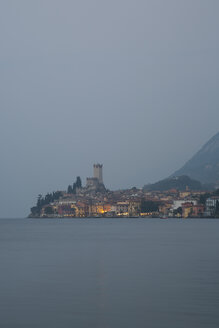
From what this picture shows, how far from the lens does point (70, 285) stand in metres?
27.6

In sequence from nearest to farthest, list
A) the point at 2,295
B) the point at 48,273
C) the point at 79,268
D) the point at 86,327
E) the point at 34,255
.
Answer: the point at 86,327 < the point at 2,295 < the point at 48,273 < the point at 79,268 < the point at 34,255

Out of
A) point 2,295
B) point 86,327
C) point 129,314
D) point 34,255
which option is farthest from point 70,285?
point 34,255

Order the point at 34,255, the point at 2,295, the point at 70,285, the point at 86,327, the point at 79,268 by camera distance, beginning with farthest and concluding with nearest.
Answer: the point at 34,255, the point at 79,268, the point at 70,285, the point at 2,295, the point at 86,327

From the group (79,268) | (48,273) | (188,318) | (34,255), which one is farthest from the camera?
(34,255)

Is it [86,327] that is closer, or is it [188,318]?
[86,327]

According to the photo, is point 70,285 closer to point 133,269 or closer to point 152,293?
point 152,293

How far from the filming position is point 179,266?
3606cm

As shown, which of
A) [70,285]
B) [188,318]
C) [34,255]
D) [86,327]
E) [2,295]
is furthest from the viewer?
[34,255]

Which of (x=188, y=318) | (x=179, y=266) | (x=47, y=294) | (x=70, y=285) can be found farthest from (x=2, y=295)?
(x=179, y=266)

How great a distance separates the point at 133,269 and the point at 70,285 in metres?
7.55

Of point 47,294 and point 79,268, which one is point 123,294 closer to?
point 47,294

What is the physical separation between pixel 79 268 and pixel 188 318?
16.1m

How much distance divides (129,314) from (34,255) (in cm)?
2611

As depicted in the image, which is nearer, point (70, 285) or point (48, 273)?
point (70, 285)
